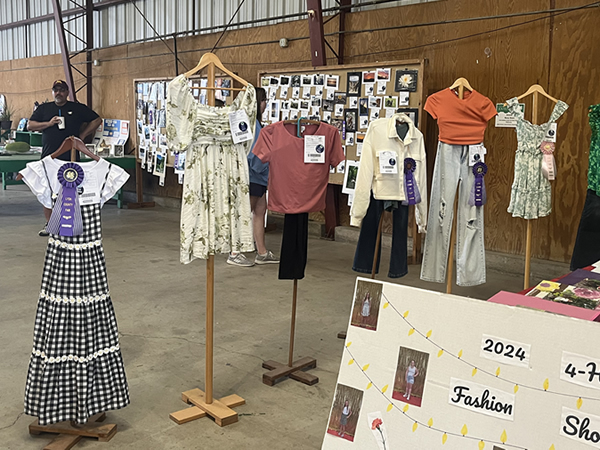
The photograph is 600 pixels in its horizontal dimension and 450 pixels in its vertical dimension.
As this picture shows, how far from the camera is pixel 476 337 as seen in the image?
4.95 ft

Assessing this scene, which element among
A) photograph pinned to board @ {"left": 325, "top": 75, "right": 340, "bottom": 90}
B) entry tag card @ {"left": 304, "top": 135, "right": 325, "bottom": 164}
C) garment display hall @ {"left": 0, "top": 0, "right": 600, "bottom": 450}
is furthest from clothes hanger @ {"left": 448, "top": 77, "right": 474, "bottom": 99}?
photograph pinned to board @ {"left": 325, "top": 75, "right": 340, "bottom": 90}

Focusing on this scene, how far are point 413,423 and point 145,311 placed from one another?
326cm

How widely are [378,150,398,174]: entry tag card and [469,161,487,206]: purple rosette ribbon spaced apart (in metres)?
0.78

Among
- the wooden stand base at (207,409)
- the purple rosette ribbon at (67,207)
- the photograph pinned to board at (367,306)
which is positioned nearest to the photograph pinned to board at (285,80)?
the wooden stand base at (207,409)

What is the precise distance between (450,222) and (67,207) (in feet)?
8.58

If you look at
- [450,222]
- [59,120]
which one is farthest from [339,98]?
[59,120]

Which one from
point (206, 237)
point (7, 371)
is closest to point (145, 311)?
point (7, 371)

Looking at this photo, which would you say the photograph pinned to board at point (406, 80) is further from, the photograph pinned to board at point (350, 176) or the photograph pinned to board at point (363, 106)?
the photograph pinned to board at point (350, 176)

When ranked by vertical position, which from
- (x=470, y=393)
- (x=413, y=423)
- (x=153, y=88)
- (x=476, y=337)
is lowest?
(x=413, y=423)

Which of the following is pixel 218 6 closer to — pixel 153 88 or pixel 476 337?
pixel 153 88

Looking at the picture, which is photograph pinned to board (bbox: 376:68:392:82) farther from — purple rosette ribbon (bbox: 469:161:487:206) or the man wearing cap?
the man wearing cap

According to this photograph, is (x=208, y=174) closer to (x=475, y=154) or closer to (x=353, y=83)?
(x=475, y=154)

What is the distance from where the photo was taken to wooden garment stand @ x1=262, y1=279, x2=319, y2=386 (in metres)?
3.32

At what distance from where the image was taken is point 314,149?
3.26 metres
